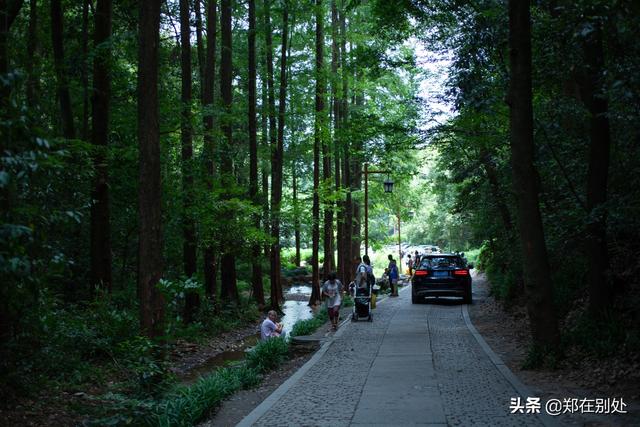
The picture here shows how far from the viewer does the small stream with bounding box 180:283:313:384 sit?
13.5 meters

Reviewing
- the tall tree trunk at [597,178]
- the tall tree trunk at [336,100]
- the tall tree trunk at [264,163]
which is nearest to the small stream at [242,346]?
the tall tree trunk at [264,163]

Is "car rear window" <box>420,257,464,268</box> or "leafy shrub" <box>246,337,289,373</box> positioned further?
"car rear window" <box>420,257,464,268</box>

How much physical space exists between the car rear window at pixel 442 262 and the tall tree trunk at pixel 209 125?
7815mm

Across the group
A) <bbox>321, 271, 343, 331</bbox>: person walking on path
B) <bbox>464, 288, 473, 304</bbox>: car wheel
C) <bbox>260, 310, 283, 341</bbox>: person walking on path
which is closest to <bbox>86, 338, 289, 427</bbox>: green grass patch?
<bbox>260, 310, 283, 341</bbox>: person walking on path

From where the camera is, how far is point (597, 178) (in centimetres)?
1054

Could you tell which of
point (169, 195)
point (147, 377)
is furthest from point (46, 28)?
point (147, 377)

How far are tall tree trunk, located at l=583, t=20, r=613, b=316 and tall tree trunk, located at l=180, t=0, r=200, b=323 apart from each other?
31.3 ft

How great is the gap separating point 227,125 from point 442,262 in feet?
31.0

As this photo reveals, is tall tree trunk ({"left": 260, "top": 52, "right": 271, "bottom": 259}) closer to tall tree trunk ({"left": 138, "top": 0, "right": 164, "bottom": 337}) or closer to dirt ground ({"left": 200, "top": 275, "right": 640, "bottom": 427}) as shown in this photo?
dirt ground ({"left": 200, "top": 275, "right": 640, "bottom": 427})

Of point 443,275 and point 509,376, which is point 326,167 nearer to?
point 443,275

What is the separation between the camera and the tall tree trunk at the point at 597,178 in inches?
398

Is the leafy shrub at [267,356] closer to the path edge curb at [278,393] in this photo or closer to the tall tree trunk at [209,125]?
the path edge curb at [278,393]

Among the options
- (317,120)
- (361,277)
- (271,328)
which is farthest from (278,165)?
(271,328)

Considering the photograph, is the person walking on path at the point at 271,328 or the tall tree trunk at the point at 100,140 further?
the tall tree trunk at the point at 100,140
